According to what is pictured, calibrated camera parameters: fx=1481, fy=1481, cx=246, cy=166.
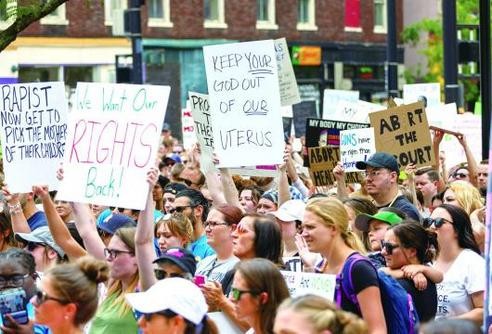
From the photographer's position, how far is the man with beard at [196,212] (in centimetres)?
969

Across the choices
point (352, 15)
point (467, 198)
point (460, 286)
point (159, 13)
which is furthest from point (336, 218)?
point (352, 15)

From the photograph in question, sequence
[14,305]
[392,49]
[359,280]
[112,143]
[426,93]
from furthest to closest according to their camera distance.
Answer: [392,49] → [426,93] → [112,143] → [359,280] → [14,305]

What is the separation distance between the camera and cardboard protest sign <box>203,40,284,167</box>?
11.2 metres

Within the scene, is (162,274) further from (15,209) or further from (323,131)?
(323,131)

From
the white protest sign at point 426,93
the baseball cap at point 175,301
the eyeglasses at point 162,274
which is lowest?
the eyeglasses at point 162,274

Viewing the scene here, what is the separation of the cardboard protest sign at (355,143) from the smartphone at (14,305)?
6.07 m

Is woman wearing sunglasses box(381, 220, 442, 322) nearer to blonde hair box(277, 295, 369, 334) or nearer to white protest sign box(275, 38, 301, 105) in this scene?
blonde hair box(277, 295, 369, 334)

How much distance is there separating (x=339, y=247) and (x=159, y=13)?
35194 mm

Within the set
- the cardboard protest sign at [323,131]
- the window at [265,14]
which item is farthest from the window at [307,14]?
the cardboard protest sign at [323,131]

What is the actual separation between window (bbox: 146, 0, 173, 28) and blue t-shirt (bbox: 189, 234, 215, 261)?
31.9 m

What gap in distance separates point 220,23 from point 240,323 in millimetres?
36990

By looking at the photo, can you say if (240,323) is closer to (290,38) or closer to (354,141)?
(354,141)

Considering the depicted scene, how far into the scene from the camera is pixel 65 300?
625 cm

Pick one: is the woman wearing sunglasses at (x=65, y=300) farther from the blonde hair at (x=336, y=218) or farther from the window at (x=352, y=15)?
the window at (x=352, y=15)
